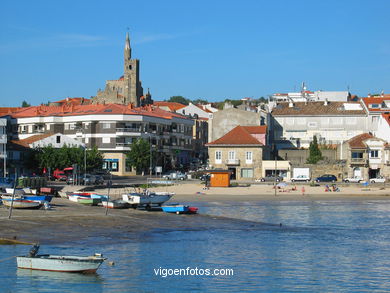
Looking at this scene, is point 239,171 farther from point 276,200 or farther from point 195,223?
point 195,223

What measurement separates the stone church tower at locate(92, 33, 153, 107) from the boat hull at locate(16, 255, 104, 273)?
122671mm

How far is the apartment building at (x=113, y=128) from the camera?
112 metres

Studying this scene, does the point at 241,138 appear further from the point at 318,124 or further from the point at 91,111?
the point at 91,111

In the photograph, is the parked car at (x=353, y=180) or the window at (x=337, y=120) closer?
the parked car at (x=353, y=180)

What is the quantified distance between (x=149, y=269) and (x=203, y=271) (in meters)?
2.44

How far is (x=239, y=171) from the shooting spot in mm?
103125

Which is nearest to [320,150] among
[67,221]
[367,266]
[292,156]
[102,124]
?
[292,156]

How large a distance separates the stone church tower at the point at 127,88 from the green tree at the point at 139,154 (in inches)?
1805

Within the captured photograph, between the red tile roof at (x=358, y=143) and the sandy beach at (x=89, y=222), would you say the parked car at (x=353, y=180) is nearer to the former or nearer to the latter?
the red tile roof at (x=358, y=143)

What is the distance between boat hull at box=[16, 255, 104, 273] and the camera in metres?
29.8

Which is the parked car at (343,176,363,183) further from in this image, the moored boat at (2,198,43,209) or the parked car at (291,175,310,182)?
the moored boat at (2,198,43,209)

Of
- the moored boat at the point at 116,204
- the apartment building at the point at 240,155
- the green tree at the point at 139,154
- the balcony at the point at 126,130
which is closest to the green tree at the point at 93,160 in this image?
the green tree at the point at 139,154

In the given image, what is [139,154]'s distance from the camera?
106625 millimetres


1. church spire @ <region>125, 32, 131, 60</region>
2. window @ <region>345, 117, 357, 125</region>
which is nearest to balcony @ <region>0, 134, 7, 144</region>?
window @ <region>345, 117, 357, 125</region>
